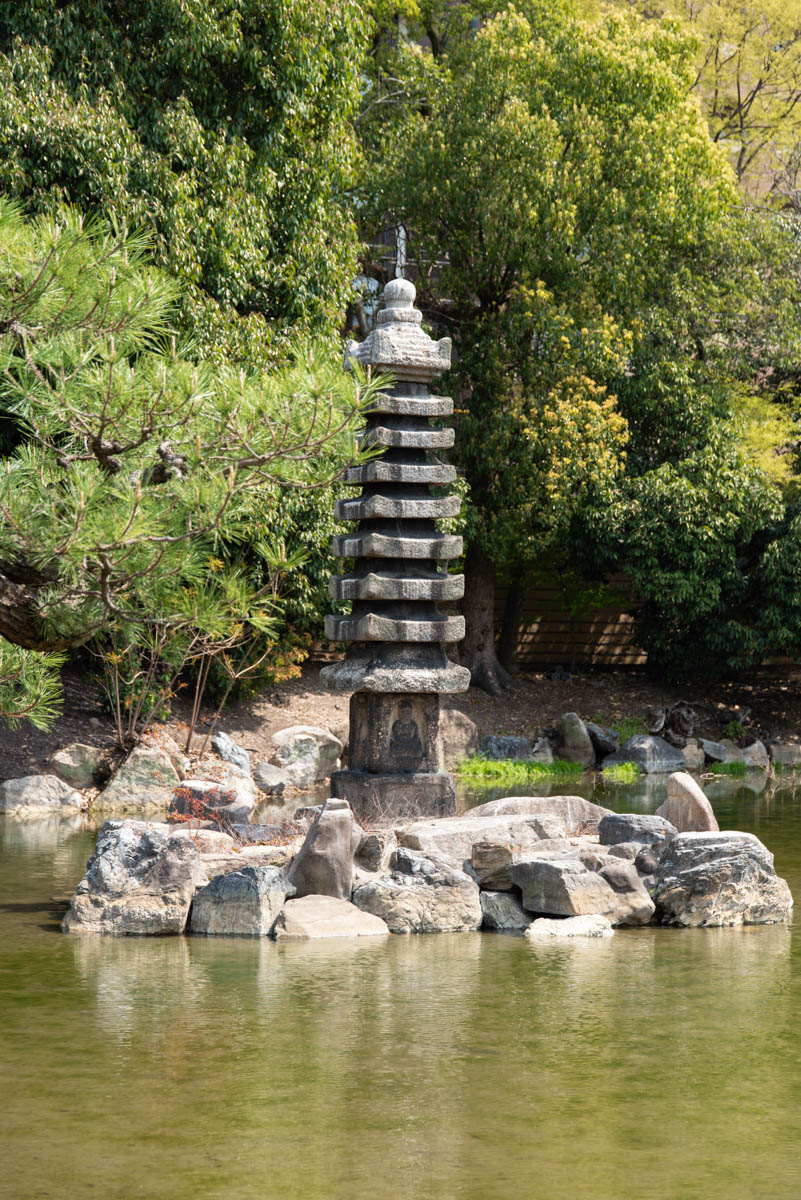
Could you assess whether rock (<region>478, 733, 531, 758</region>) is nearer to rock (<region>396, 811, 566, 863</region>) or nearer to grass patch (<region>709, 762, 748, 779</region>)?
grass patch (<region>709, 762, 748, 779</region>)

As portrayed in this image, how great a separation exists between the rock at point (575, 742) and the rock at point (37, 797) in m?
7.45

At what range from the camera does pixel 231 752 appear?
16719mm

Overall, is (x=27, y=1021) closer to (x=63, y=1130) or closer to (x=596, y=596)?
(x=63, y=1130)

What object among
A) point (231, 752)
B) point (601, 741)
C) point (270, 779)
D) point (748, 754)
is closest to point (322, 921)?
point (270, 779)

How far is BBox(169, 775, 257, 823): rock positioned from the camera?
12031 mm

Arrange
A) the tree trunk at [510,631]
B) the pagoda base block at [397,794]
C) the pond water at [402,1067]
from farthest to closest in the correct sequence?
the tree trunk at [510,631] → the pagoda base block at [397,794] → the pond water at [402,1067]

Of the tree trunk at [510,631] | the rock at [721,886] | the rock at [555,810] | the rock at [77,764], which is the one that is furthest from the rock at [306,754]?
the rock at [721,886]

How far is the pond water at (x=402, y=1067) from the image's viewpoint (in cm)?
485

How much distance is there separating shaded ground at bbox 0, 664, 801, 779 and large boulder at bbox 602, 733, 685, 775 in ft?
4.95

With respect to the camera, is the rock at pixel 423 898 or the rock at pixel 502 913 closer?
the rock at pixel 423 898

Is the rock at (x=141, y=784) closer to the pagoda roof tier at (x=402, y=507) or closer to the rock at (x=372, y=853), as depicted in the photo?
the pagoda roof tier at (x=402, y=507)

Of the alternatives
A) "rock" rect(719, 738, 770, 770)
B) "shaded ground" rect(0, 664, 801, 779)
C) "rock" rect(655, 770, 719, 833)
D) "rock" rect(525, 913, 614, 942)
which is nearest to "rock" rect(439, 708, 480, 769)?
"shaded ground" rect(0, 664, 801, 779)

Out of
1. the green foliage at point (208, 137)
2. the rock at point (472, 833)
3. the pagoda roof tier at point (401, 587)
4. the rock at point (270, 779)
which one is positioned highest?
the green foliage at point (208, 137)

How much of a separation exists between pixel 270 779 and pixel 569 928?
7.92m
